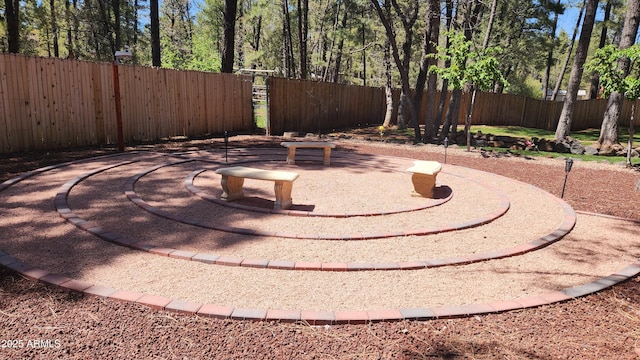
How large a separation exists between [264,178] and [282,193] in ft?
1.28

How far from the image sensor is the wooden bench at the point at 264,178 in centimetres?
620

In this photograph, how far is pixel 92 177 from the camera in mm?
7793

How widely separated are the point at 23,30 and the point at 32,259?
28635mm

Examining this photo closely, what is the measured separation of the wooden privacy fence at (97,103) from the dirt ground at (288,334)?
7.86 metres

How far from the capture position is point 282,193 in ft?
20.7

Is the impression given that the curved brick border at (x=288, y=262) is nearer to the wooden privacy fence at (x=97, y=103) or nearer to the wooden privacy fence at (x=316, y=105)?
the wooden privacy fence at (x=97, y=103)

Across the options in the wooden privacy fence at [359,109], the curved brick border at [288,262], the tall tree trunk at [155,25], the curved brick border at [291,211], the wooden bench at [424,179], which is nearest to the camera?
the curved brick border at [288,262]

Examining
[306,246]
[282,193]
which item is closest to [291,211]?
[282,193]

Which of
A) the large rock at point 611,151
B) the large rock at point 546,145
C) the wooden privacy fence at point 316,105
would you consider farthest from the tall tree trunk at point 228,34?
the large rock at point 611,151

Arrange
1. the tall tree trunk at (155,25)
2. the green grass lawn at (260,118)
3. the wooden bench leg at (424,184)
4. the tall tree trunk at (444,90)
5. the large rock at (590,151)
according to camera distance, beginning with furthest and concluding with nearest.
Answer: the green grass lawn at (260,118), the tall tree trunk at (155,25), the tall tree trunk at (444,90), the large rock at (590,151), the wooden bench leg at (424,184)

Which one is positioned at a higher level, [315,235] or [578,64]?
[578,64]

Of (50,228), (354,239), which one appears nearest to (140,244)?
(50,228)

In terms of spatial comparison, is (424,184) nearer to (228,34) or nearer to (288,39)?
(228,34)

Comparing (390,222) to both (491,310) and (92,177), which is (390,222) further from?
(92,177)
